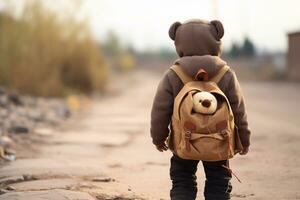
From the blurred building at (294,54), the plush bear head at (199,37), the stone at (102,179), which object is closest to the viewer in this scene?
the plush bear head at (199,37)

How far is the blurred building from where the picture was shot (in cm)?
2803

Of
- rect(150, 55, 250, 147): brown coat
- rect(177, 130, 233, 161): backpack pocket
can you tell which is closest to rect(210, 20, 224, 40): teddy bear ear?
rect(150, 55, 250, 147): brown coat

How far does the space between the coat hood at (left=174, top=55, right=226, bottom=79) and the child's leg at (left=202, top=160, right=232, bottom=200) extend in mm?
642

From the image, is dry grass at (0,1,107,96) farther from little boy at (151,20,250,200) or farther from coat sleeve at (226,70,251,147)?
coat sleeve at (226,70,251,147)

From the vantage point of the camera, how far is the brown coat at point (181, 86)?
4.55 metres

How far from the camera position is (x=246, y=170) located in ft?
22.0

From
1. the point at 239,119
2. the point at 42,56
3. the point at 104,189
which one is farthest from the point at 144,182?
the point at 42,56

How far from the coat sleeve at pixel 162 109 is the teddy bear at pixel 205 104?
316mm

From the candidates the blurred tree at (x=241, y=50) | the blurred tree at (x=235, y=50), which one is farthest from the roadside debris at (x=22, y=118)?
the blurred tree at (x=235, y=50)

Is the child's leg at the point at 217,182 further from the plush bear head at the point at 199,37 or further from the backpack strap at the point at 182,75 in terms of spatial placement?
the plush bear head at the point at 199,37

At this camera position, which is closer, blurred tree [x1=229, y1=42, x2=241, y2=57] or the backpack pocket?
the backpack pocket

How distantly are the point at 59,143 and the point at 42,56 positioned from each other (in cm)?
975

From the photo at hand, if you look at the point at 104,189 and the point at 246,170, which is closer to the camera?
the point at 104,189

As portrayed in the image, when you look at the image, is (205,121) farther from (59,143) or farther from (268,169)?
(59,143)
